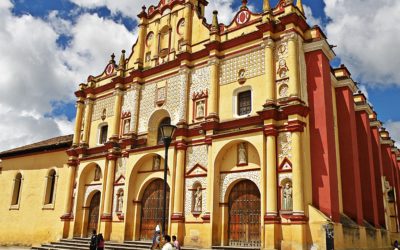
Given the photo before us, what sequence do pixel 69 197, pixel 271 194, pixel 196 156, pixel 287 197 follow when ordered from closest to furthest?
pixel 287 197
pixel 271 194
pixel 196 156
pixel 69 197

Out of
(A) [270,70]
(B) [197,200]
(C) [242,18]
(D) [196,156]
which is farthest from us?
(C) [242,18]

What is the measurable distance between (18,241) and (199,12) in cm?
1937

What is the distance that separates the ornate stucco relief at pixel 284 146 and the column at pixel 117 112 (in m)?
10.5

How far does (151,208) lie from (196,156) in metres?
4.12

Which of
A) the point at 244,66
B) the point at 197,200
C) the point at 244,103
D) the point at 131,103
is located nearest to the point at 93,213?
the point at 131,103

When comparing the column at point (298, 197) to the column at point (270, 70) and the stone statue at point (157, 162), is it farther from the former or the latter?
the stone statue at point (157, 162)

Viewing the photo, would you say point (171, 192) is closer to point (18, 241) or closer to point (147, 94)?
point (147, 94)

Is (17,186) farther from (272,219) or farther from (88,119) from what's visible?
(272,219)

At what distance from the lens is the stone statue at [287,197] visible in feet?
50.8

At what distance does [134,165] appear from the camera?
2130 centimetres

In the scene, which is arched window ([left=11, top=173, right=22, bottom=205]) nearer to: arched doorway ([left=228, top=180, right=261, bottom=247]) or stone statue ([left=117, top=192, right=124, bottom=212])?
stone statue ([left=117, top=192, right=124, bottom=212])

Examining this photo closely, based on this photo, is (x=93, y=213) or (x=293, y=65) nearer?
(x=293, y=65)

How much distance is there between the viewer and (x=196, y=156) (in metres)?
19.1

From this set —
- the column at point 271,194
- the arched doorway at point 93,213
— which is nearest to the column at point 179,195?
the column at point 271,194
